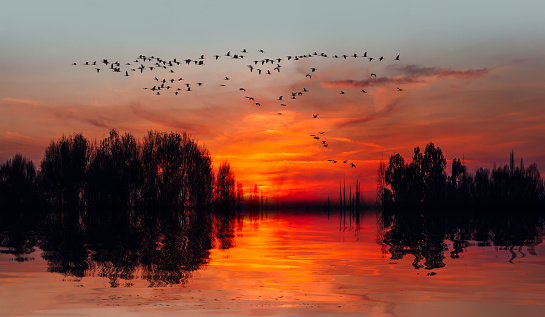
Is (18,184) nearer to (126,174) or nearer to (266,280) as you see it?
(126,174)

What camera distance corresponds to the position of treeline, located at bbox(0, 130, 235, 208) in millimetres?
98188

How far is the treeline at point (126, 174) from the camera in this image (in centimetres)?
9819

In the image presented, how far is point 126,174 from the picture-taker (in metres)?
99.4

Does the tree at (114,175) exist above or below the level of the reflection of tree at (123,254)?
above

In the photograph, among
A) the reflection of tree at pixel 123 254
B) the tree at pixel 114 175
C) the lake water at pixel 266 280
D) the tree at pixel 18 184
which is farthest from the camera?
the tree at pixel 18 184

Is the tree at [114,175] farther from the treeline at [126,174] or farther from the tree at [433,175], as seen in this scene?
the tree at [433,175]

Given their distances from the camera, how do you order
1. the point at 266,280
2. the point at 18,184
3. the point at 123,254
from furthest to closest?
the point at 18,184 < the point at 123,254 < the point at 266,280

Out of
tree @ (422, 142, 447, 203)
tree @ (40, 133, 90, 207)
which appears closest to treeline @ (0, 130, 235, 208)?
tree @ (40, 133, 90, 207)

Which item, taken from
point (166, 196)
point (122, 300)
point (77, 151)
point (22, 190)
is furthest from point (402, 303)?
point (22, 190)

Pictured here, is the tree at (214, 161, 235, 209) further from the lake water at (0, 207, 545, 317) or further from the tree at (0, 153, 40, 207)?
the lake water at (0, 207, 545, 317)

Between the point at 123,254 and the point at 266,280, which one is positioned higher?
the point at 123,254

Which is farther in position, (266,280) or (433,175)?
(433,175)

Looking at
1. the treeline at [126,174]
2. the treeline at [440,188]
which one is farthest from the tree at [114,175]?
the treeline at [440,188]

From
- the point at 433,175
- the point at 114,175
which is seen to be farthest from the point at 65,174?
the point at 433,175
